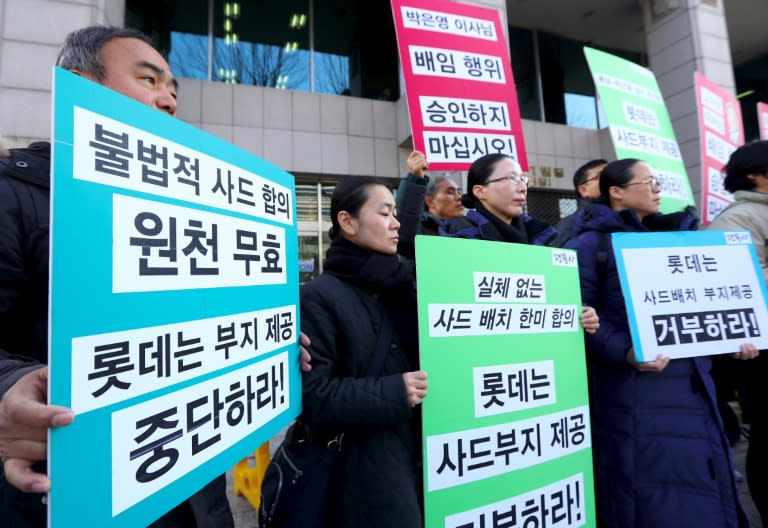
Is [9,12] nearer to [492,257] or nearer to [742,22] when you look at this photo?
[492,257]

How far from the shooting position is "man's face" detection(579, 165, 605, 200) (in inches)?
145

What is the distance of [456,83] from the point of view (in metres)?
2.76

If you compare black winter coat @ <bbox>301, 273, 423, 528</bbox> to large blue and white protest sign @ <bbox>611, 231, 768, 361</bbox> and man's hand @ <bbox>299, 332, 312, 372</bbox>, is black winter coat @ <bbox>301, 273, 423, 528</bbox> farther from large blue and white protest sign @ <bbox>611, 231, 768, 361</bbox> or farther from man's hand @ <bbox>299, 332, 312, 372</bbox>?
large blue and white protest sign @ <bbox>611, 231, 768, 361</bbox>

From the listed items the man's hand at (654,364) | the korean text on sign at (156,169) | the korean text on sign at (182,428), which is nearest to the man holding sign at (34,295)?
the korean text on sign at (182,428)

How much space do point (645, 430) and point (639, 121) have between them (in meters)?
2.58

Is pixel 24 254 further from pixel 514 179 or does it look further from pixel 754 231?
pixel 754 231

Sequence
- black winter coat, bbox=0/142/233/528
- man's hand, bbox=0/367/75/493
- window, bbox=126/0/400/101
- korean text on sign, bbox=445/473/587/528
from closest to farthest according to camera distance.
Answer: man's hand, bbox=0/367/75/493 → black winter coat, bbox=0/142/233/528 → korean text on sign, bbox=445/473/587/528 → window, bbox=126/0/400/101

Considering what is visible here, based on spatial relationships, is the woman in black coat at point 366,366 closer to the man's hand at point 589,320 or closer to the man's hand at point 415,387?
the man's hand at point 415,387

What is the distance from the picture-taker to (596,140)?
9.96 meters

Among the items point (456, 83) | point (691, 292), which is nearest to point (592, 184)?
point (456, 83)

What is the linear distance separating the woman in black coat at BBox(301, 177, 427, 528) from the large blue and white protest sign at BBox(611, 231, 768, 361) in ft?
3.50

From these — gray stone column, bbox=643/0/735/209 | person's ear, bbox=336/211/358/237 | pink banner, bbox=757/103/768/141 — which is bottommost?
person's ear, bbox=336/211/358/237

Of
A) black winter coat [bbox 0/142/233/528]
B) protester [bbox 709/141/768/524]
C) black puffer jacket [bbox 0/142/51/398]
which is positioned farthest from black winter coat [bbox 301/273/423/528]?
protester [bbox 709/141/768/524]

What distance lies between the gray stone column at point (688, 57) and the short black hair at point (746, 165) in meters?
6.85
